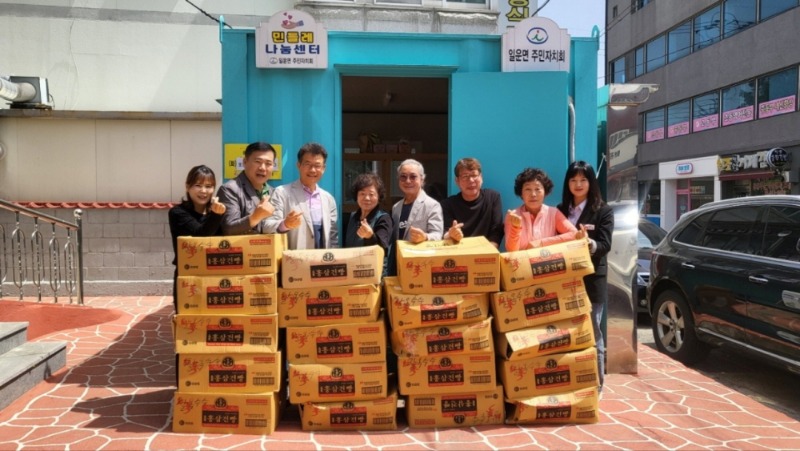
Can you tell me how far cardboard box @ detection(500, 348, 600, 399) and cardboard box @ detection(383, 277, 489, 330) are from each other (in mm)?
414

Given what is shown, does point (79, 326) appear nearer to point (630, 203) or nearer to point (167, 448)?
point (167, 448)

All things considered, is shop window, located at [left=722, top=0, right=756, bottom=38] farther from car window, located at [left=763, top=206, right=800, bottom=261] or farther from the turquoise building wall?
the turquoise building wall

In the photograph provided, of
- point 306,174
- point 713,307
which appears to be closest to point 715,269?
point 713,307

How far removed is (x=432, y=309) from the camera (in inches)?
139

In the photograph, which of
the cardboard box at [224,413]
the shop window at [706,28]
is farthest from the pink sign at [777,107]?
the cardboard box at [224,413]

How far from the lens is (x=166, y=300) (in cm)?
800

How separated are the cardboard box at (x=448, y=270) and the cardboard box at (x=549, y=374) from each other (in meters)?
Answer: 0.54

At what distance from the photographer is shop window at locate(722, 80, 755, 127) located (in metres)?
20.2

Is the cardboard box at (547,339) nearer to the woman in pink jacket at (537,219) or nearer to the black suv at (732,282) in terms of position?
the woman in pink jacket at (537,219)

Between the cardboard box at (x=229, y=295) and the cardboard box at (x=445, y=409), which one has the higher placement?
the cardboard box at (x=229, y=295)

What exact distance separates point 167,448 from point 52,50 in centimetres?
748

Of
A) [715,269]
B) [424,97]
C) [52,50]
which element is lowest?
Answer: [715,269]

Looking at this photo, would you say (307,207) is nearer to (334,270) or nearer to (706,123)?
(334,270)

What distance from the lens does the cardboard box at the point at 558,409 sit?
3658 mm
